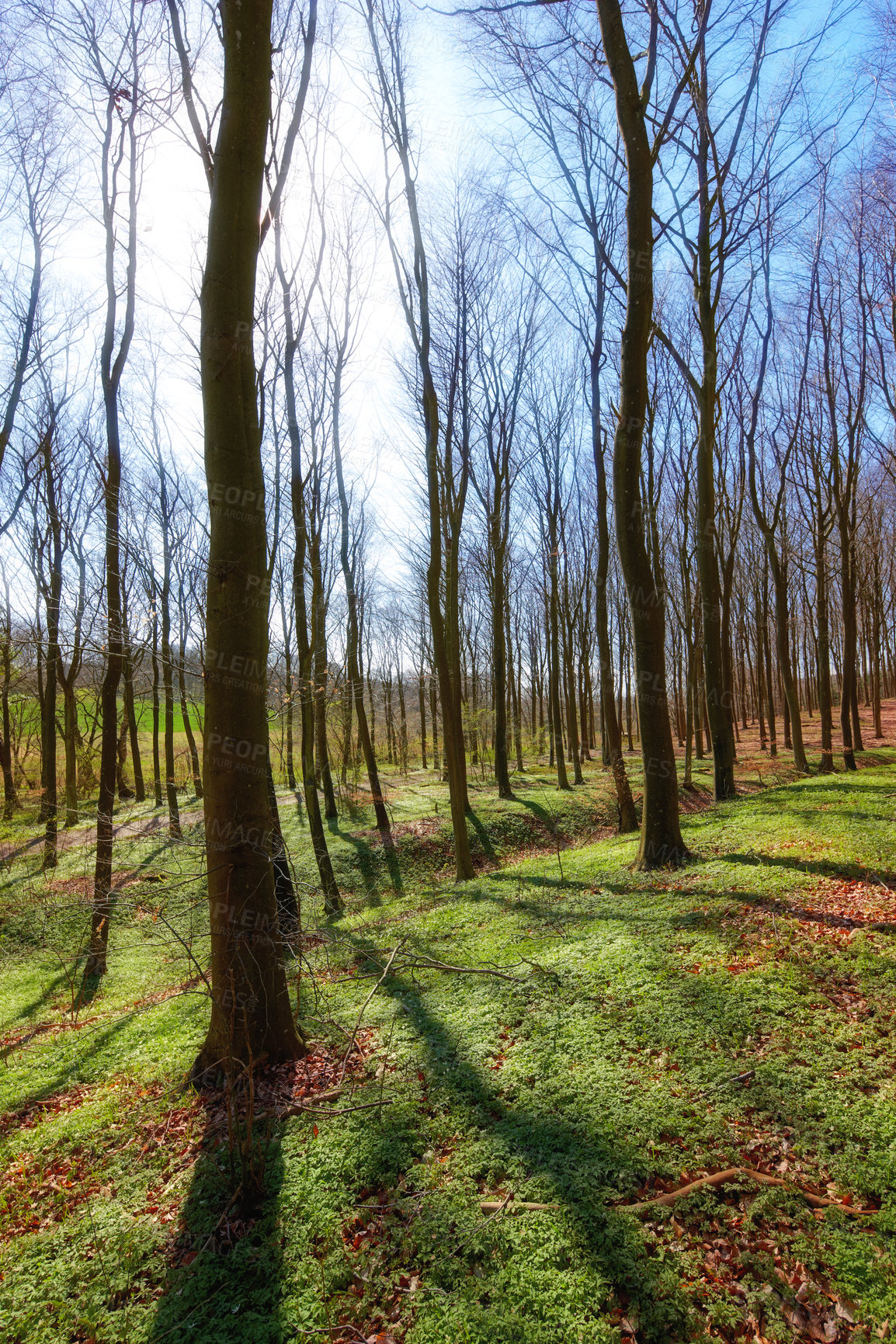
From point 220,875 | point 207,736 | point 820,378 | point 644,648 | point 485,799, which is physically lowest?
point 485,799

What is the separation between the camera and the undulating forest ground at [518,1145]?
2139mm

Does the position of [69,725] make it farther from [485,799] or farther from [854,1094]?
[854,1094]

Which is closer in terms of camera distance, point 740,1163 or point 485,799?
point 740,1163

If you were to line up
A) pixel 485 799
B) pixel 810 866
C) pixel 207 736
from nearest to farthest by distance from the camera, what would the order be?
pixel 207 736 < pixel 810 866 < pixel 485 799

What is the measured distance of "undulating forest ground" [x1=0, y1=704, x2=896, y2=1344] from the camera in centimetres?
214

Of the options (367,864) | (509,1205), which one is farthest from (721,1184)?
(367,864)

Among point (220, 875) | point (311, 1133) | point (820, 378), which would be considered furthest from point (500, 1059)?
point (820, 378)

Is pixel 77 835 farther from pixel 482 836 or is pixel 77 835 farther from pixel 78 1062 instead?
pixel 78 1062

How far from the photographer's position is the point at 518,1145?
2.80 meters

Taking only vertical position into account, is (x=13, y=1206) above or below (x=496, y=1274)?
below

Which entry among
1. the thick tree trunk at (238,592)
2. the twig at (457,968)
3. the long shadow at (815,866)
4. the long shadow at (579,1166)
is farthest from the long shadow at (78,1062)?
the long shadow at (815,866)

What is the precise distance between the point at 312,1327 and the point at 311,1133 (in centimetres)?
105

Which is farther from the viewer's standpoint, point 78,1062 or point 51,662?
point 51,662

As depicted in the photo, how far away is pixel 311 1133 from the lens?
319 cm
